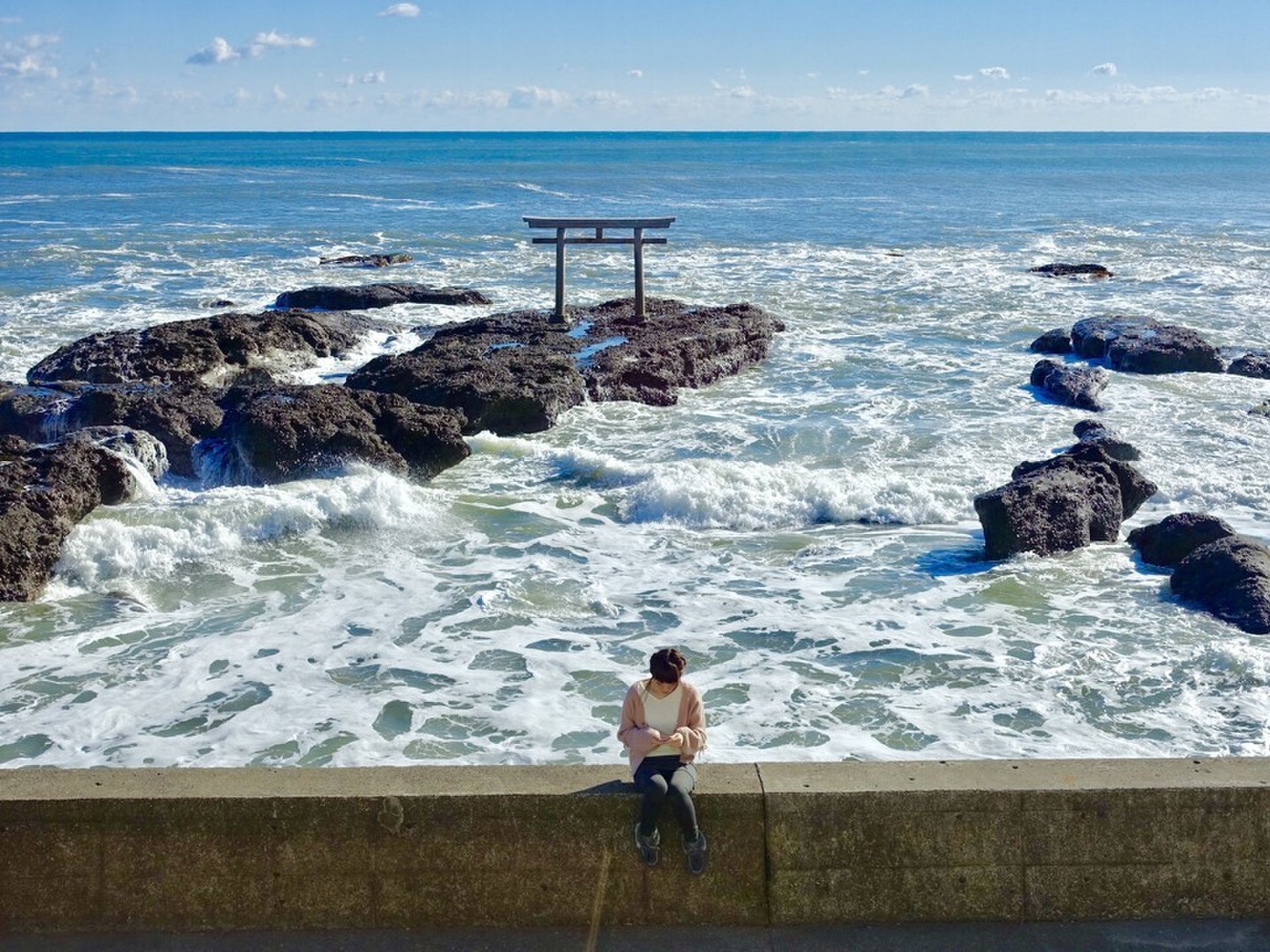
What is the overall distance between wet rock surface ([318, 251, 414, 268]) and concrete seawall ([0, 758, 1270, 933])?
97.4 feet

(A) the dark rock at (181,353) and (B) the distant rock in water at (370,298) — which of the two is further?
(B) the distant rock in water at (370,298)

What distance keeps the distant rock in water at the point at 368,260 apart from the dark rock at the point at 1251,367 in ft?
68.2

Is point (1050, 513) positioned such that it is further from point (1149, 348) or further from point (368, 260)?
point (368, 260)

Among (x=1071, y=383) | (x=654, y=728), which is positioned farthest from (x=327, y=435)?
(x=1071, y=383)

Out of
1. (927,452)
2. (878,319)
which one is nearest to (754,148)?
(878,319)

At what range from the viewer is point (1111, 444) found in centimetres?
1457

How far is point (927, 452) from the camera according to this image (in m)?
15.2

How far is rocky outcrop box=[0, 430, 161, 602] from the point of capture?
1066 cm

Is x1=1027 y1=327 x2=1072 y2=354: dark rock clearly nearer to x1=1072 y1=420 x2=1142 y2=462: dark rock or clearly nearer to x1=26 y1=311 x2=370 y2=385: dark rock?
x1=1072 y1=420 x2=1142 y2=462: dark rock

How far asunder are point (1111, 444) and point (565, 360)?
23.3 feet

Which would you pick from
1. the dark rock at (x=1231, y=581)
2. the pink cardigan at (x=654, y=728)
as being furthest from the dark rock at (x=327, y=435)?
the pink cardigan at (x=654, y=728)

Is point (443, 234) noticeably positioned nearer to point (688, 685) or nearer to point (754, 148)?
point (688, 685)

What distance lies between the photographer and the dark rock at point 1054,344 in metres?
22.0

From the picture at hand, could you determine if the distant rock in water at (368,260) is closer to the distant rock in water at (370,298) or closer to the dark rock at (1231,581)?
the distant rock in water at (370,298)
